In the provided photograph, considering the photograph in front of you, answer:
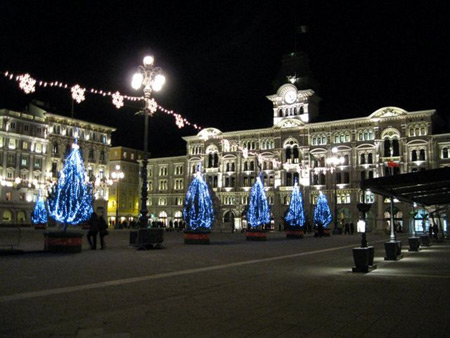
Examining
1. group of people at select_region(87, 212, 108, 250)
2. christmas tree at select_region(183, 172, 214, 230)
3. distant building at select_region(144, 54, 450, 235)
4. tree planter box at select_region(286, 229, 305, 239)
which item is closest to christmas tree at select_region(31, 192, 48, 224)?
distant building at select_region(144, 54, 450, 235)

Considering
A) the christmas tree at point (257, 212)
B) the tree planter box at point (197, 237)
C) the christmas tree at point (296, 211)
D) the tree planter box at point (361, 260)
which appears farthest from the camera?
the christmas tree at point (296, 211)

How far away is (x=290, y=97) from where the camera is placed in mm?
78188

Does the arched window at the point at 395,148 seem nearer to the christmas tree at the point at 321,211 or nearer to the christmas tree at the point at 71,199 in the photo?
the christmas tree at the point at 321,211

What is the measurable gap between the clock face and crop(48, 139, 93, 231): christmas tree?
56.8 metres

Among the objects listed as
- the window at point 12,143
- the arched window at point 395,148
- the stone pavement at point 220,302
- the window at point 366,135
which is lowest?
the stone pavement at point 220,302

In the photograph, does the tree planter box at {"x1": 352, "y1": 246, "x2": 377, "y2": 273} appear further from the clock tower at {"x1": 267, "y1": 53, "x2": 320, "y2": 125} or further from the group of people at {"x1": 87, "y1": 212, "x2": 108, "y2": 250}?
the clock tower at {"x1": 267, "y1": 53, "x2": 320, "y2": 125}

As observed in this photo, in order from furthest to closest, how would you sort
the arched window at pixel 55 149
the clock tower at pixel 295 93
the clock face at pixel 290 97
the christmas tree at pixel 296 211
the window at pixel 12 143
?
the arched window at pixel 55 149 → the clock face at pixel 290 97 → the clock tower at pixel 295 93 → the window at pixel 12 143 → the christmas tree at pixel 296 211

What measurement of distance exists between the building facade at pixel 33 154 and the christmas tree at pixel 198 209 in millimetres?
40428

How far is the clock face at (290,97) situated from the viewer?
7769 cm

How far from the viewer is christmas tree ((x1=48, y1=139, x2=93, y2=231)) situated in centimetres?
2430

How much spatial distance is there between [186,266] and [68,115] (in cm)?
7283

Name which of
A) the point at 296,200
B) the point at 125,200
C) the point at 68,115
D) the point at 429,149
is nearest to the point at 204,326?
the point at 296,200

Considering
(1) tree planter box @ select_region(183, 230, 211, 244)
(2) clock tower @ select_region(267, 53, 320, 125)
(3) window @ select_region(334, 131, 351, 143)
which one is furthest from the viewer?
(2) clock tower @ select_region(267, 53, 320, 125)

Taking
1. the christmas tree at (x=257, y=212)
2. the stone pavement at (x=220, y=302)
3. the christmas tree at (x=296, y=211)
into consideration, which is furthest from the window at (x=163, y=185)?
the stone pavement at (x=220, y=302)
